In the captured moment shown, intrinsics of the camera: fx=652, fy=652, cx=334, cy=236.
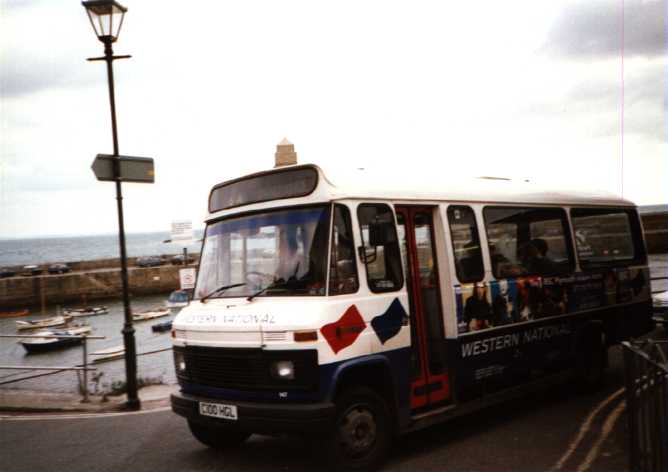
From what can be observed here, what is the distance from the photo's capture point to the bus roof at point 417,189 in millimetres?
6328

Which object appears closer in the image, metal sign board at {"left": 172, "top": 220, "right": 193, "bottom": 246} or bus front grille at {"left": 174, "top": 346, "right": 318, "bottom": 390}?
bus front grille at {"left": 174, "top": 346, "right": 318, "bottom": 390}

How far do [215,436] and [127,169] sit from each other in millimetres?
5088

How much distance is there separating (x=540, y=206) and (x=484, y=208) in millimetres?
1546

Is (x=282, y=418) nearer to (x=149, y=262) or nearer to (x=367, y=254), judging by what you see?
(x=367, y=254)

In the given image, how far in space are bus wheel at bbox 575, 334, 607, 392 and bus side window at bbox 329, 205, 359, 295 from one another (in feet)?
15.1

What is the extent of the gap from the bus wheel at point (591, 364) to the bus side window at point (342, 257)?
15.1 feet

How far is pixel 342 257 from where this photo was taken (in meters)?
6.21

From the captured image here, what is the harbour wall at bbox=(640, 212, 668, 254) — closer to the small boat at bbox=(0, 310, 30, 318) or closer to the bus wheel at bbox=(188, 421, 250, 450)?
the bus wheel at bbox=(188, 421, 250, 450)

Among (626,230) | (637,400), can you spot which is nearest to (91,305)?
(626,230)

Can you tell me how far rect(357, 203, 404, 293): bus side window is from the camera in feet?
20.9

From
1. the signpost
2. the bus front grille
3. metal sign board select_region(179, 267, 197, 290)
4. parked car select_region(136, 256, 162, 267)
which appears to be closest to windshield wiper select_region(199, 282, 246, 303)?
the bus front grille

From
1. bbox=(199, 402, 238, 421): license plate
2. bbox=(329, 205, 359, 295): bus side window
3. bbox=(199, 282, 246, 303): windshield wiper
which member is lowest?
bbox=(199, 402, 238, 421): license plate

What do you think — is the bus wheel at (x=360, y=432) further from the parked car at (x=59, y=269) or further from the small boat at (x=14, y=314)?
the parked car at (x=59, y=269)

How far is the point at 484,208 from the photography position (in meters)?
8.05
